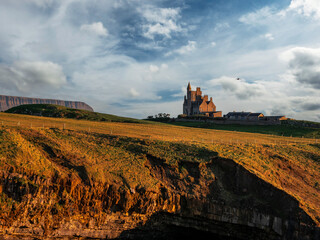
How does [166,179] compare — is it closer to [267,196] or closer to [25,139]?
[267,196]

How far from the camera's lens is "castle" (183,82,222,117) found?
122319mm

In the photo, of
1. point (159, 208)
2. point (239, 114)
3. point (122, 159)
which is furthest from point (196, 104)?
point (159, 208)

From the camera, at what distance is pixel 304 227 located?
65.7ft

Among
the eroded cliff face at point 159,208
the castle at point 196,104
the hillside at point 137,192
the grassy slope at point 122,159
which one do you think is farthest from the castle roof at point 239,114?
the eroded cliff face at point 159,208

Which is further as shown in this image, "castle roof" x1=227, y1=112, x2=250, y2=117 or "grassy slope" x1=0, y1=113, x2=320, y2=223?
"castle roof" x1=227, y1=112, x2=250, y2=117

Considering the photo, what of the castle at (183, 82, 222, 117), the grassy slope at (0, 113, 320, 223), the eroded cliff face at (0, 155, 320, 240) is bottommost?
the eroded cliff face at (0, 155, 320, 240)

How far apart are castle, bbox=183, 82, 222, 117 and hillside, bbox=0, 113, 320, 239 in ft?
313

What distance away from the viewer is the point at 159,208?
2181 cm

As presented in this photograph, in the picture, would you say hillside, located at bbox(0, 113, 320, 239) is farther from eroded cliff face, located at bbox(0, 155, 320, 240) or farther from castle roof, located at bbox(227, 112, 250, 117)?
castle roof, located at bbox(227, 112, 250, 117)

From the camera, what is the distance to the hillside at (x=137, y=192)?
1834cm

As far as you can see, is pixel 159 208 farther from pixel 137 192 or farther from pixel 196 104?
pixel 196 104

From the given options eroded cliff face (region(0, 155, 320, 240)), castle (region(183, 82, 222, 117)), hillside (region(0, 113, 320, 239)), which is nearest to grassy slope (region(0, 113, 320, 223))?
hillside (region(0, 113, 320, 239))

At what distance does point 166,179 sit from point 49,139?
1450 cm

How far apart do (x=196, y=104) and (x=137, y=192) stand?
108 metres
